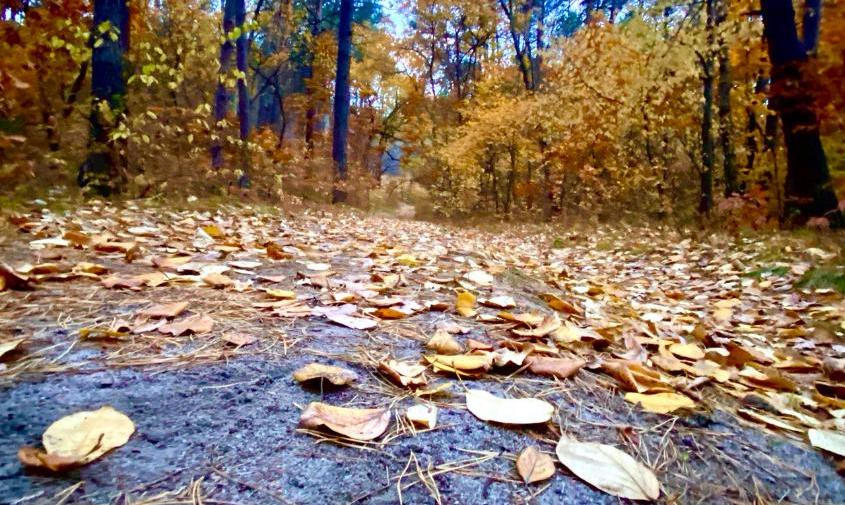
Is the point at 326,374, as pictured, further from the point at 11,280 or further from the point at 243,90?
the point at 243,90

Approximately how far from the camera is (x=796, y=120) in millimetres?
5180

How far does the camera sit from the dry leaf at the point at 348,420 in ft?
2.94

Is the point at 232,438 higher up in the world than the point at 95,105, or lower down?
lower down

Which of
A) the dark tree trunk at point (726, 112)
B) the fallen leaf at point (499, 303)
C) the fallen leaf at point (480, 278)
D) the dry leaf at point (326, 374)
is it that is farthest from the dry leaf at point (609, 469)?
the dark tree trunk at point (726, 112)

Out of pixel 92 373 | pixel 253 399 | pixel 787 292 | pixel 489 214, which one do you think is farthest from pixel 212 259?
pixel 489 214

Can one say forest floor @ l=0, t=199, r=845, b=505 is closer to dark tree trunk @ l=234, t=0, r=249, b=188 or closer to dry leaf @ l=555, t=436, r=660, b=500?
dry leaf @ l=555, t=436, r=660, b=500

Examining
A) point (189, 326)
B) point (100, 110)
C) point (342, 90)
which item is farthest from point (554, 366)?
point (342, 90)

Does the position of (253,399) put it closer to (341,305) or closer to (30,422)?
(30,422)

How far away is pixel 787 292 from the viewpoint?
3355 millimetres

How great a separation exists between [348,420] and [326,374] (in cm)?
18

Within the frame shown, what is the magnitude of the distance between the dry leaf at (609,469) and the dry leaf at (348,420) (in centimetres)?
33

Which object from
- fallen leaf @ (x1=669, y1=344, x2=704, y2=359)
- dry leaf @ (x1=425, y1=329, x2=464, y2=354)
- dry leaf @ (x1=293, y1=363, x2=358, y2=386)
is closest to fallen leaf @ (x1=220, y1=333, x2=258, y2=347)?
dry leaf @ (x1=293, y1=363, x2=358, y2=386)

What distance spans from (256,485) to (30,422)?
0.42 metres

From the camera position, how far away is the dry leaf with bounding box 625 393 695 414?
3.72ft
